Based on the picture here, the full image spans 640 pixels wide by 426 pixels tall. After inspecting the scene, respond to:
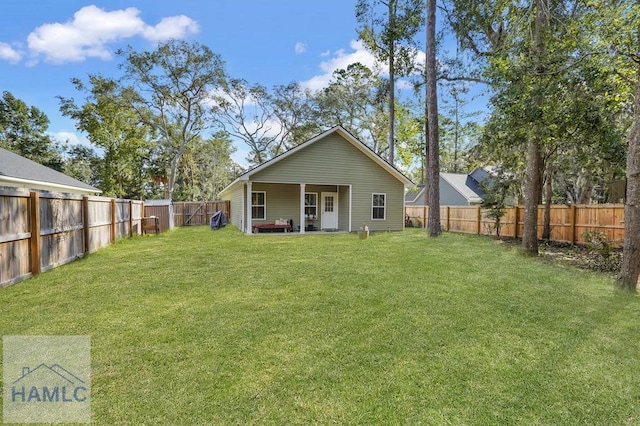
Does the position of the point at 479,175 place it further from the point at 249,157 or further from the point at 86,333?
the point at 86,333

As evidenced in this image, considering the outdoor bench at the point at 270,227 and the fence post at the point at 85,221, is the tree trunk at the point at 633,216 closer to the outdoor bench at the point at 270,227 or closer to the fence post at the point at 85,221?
the outdoor bench at the point at 270,227

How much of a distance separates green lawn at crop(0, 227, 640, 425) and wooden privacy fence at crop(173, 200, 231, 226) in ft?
51.7

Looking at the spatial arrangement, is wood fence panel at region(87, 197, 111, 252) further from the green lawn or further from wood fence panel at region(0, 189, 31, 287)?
wood fence panel at region(0, 189, 31, 287)

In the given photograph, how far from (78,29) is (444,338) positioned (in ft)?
62.9

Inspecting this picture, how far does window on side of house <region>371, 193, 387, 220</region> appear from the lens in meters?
16.0

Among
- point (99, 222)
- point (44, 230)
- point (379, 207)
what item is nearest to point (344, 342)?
point (44, 230)

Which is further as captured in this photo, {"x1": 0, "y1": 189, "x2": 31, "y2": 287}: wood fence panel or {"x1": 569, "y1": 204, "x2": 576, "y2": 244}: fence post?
{"x1": 569, "y1": 204, "x2": 576, "y2": 244}: fence post

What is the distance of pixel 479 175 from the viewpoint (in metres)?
28.6

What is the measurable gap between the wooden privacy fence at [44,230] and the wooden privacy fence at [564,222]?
583 inches

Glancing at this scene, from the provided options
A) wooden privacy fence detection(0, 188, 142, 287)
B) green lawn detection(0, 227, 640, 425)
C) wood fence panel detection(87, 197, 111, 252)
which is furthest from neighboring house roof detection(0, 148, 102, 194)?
green lawn detection(0, 227, 640, 425)

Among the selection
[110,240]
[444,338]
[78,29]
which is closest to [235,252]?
[110,240]

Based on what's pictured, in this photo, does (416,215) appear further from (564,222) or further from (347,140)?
(564,222)

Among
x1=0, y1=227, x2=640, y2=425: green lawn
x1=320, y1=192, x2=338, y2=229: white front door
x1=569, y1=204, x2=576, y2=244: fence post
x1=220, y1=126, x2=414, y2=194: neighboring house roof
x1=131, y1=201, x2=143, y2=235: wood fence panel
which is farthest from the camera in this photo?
x1=320, y1=192, x2=338, y2=229: white front door

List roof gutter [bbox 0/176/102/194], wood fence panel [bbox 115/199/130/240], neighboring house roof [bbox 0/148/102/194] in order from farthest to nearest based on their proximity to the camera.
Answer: wood fence panel [bbox 115/199/130/240] → neighboring house roof [bbox 0/148/102/194] → roof gutter [bbox 0/176/102/194]
